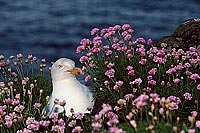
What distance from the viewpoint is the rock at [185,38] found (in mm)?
8938

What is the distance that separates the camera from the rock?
894 centimetres

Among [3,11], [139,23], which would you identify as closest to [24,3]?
[3,11]

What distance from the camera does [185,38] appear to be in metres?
9.18

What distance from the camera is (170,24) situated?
46.9 feet

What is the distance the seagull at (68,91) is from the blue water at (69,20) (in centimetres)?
518

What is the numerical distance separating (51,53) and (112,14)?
2568 millimetres

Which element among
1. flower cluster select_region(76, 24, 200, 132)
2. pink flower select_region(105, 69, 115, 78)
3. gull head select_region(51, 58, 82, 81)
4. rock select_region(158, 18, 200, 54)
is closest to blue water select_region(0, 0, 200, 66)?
rock select_region(158, 18, 200, 54)

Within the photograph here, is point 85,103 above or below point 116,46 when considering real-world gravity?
below

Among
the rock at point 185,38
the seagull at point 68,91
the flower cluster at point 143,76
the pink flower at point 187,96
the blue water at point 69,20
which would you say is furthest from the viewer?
the blue water at point 69,20

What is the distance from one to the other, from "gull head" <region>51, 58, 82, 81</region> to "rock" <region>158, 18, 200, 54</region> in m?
1.90

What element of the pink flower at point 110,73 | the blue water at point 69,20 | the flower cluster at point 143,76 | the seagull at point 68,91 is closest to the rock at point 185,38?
the flower cluster at point 143,76

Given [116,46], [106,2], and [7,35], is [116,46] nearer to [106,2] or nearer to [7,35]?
[7,35]

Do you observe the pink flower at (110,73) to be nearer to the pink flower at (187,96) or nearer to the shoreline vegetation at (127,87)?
the shoreline vegetation at (127,87)

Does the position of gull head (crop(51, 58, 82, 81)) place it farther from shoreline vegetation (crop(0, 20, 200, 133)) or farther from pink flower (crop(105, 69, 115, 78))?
pink flower (crop(105, 69, 115, 78))
